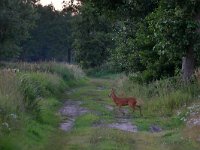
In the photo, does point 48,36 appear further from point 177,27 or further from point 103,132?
point 103,132

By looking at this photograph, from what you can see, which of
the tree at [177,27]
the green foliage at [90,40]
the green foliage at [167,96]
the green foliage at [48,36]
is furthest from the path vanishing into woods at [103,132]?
the green foliage at [48,36]

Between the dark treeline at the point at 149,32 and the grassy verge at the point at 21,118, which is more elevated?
the dark treeline at the point at 149,32

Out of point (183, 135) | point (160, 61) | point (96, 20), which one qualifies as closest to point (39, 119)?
point (183, 135)

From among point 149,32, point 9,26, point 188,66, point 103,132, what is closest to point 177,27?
point 188,66

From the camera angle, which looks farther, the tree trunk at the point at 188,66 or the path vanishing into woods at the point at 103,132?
the tree trunk at the point at 188,66

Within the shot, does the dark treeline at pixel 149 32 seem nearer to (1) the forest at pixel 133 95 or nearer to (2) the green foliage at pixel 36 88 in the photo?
(1) the forest at pixel 133 95

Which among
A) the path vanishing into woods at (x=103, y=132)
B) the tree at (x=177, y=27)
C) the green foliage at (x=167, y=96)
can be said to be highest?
the tree at (x=177, y=27)

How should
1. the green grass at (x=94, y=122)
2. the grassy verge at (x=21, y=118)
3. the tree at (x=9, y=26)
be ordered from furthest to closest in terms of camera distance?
the tree at (x=9, y=26) < the green grass at (x=94, y=122) < the grassy verge at (x=21, y=118)

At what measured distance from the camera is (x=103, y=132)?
13.7 m

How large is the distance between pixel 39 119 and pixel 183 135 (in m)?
4.96

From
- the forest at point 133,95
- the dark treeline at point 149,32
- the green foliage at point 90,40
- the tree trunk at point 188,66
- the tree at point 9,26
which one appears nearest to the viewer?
the forest at point 133,95

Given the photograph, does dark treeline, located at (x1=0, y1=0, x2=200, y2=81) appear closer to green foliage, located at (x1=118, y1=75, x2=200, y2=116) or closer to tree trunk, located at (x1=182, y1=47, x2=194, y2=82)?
tree trunk, located at (x1=182, y1=47, x2=194, y2=82)

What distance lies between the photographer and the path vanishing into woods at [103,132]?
1222 cm

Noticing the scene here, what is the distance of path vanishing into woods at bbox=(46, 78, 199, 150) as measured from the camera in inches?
481
